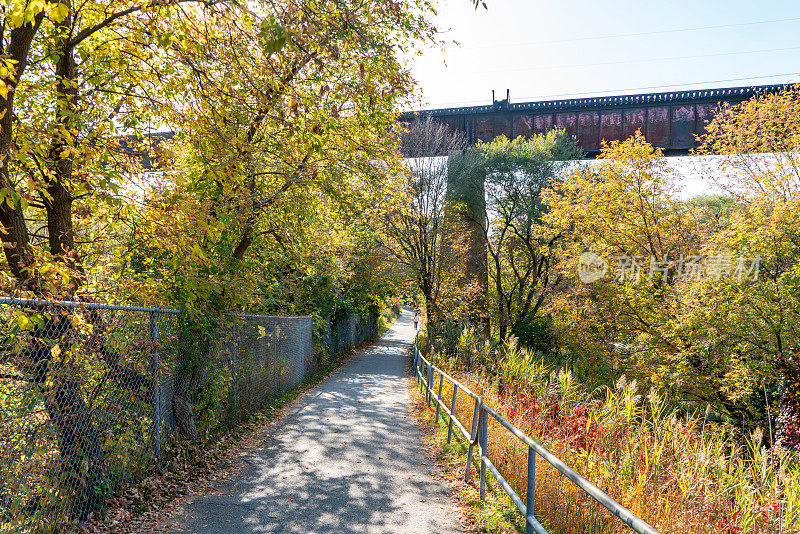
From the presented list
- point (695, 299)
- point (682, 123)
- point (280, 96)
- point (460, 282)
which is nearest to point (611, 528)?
A: point (280, 96)

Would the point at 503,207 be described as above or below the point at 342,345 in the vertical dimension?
above

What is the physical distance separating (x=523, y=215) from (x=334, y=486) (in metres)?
26.0

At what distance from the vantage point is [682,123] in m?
25.5

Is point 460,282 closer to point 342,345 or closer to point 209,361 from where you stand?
point 342,345

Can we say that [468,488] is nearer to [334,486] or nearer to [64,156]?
[334,486]

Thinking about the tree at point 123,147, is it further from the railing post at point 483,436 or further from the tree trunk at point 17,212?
the railing post at point 483,436

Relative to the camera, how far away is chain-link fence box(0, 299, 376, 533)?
12.6 ft

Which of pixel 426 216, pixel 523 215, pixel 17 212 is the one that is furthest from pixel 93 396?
pixel 523 215

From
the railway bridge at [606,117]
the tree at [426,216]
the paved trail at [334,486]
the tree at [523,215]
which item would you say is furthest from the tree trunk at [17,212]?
the tree at [523,215]

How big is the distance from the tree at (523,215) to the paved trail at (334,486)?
1950 cm

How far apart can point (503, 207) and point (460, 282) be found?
19.8 ft

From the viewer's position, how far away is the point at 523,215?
30344mm

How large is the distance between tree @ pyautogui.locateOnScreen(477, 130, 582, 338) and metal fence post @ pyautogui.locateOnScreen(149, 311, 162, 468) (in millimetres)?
22950

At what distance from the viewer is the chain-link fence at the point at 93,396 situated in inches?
151
